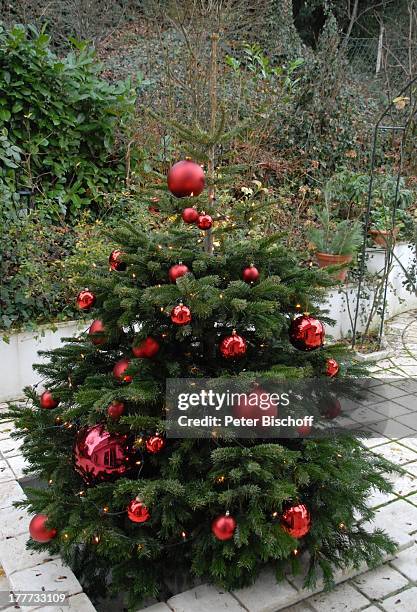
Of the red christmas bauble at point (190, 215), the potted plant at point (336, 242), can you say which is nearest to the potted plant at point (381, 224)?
the potted plant at point (336, 242)

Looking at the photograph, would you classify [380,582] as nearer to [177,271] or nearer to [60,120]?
[177,271]

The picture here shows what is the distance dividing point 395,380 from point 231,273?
3.08 m

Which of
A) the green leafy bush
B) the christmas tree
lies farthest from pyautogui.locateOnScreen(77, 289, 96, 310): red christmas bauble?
the green leafy bush

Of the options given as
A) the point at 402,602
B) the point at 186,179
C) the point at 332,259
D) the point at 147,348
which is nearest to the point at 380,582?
the point at 402,602

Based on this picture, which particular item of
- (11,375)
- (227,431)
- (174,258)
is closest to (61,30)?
(11,375)

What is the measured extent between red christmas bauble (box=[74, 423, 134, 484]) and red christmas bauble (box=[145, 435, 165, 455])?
16 centimetres

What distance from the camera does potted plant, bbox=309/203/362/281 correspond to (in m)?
5.77

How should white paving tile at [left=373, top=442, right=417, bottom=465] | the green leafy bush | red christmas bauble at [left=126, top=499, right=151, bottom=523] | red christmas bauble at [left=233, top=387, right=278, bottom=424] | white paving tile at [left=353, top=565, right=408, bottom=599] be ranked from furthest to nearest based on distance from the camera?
the green leafy bush → white paving tile at [left=373, top=442, right=417, bottom=465] → white paving tile at [left=353, top=565, right=408, bottom=599] → red christmas bauble at [left=233, top=387, right=278, bottom=424] → red christmas bauble at [left=126, top=499, right=151, bottom=523]

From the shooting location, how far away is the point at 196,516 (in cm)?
225

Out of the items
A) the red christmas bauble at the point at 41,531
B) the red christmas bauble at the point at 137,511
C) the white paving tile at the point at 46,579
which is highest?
the red christmas bauble at the point at 137,511

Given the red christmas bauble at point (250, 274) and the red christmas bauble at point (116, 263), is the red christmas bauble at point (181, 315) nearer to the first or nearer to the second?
the red christmas bauble at point (250, 274)

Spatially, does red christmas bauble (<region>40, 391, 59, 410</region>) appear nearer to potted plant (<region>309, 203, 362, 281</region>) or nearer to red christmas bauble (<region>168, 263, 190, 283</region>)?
red christmas bauble (<region>168, 263, 190, 283</region>)

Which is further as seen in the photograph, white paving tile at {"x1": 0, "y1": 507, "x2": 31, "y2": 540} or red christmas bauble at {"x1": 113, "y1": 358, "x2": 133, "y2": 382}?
white paving tile at {"x1": 0, "y1": 507, "x2": 31, "y2": 540}

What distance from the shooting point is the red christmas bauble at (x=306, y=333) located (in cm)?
227
